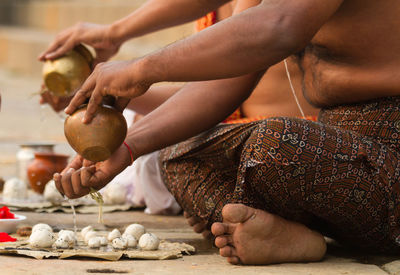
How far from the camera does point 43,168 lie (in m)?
4.15

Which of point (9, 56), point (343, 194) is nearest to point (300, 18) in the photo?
point (343, 194)

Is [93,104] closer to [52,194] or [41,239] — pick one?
[41,239]

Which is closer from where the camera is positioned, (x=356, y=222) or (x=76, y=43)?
(x=356, y=222)

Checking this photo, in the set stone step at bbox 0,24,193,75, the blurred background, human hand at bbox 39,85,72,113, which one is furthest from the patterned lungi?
stone step at bbox 0,24,193,75

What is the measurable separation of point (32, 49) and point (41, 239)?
1295 centimetres

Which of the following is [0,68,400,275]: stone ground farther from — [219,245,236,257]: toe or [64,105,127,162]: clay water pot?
[64,105,127,162]: clay water pot

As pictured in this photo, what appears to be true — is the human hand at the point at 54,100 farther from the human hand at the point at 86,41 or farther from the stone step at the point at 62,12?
the stone step at the point at 62,12

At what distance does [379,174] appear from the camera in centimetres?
241

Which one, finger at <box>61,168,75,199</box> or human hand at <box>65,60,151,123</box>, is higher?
human hand at <box>65,60,151,123</box>

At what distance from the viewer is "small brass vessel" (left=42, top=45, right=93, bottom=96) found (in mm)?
3531

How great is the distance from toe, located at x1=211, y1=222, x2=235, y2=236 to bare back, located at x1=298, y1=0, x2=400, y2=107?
64cm

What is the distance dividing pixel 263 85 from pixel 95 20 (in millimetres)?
9740

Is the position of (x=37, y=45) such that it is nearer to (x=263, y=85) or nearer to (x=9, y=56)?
(x=9, y=56)

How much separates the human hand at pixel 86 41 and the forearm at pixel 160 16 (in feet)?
0.13
